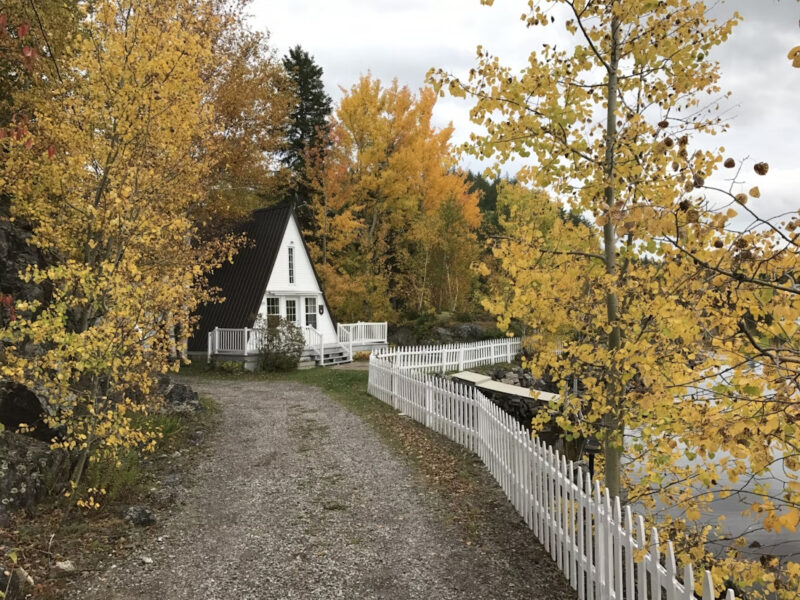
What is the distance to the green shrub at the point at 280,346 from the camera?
64.8ft

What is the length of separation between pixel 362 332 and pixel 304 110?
53.8 ft

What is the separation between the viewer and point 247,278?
22.6 m

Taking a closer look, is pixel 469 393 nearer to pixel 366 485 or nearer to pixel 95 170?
pixel 366 485

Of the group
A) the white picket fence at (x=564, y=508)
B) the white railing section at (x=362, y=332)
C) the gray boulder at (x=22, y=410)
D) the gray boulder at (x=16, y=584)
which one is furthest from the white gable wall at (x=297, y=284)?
the gray boulder at (x=16, y=584)

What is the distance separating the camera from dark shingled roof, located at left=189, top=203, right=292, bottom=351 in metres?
21.6

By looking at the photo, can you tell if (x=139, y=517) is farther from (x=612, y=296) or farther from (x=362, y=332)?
(x=362, y=332)

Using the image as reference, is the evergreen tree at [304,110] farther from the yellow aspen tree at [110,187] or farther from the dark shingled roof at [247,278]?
the yellow aspen tree at [110,187]

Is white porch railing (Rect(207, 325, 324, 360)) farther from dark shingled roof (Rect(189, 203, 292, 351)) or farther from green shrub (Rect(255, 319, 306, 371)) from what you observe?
dark shingled roof (Rect(189, 203, 292, 351))

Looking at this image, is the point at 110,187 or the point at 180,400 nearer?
the point at 110,187

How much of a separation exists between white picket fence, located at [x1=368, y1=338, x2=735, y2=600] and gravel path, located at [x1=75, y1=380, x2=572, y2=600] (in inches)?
13.8

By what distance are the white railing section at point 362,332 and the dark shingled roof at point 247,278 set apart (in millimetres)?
4307

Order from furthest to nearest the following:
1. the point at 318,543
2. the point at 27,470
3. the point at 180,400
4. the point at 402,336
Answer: the point at 402,336 < the point at 180,400 < the point at 27,470 < the point at 318,543

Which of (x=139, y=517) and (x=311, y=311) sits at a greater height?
(x=311, y=311)

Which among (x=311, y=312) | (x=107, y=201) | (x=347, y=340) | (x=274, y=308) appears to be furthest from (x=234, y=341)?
(x=107, y=201)
